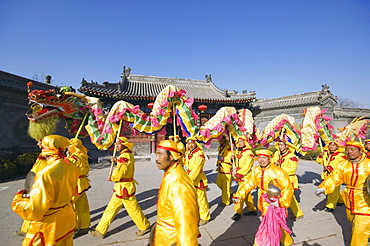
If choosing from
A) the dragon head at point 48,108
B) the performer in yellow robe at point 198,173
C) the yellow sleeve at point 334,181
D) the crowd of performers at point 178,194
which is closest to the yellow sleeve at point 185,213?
the crowd of performers at point 178,194

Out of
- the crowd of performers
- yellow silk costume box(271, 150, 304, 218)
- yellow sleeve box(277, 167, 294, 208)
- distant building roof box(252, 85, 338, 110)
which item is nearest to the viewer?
the crowd of performers

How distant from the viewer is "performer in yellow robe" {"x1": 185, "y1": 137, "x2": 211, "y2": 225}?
4.32 metres

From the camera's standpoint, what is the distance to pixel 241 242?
11.4 ft

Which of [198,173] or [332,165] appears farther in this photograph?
[332,165]

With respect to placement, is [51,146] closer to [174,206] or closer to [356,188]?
[174,206]

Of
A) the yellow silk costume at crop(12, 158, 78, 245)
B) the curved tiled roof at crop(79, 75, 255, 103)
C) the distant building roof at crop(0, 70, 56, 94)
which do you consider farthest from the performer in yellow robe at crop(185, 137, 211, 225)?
the distant building roof at crop(0, 70, 56, 94)

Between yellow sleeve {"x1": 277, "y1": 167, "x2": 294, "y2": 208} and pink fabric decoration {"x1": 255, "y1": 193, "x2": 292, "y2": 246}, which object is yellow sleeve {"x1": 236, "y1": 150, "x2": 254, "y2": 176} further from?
pink fabric decoration {"x1": 255, "y1": 193, "x2": 292, "y2": 246}

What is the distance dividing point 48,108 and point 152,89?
12829mm

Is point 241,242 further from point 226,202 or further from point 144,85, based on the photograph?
point 144,85

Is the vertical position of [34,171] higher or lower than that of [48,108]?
lower

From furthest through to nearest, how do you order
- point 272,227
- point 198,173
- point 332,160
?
1. point 332,160
2. point 198,173
3. point 272,227

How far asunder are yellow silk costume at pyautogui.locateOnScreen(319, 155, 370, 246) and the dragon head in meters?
5.33

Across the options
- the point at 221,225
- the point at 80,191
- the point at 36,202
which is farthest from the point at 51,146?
the point at 221,225

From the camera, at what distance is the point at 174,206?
166cm
